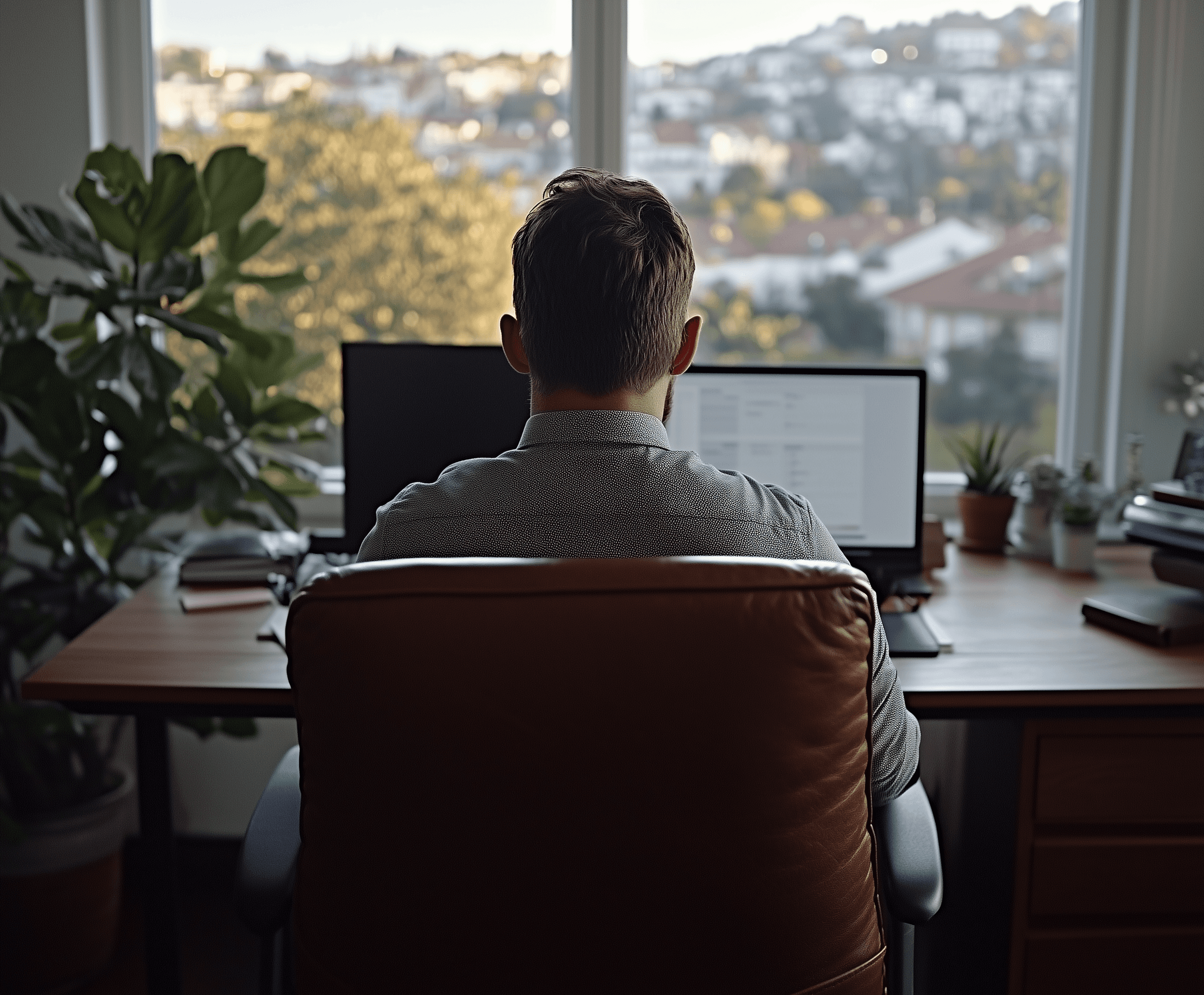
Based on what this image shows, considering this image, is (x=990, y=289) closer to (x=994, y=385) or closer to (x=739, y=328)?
(x=994, y=385)

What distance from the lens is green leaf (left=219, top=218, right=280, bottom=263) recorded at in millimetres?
1937

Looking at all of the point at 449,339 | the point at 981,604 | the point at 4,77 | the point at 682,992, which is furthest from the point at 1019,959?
the point at 4,77

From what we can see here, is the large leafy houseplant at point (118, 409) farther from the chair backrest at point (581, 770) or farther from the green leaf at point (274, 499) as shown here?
the chair backrest at point (581, 770)

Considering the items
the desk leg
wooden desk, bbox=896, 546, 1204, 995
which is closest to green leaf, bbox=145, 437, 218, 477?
the desk leg

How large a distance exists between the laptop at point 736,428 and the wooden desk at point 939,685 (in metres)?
0.20

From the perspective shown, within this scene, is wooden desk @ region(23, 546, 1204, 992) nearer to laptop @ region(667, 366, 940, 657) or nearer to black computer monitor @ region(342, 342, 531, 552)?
laptop @ region(667, 366, 940, 657)

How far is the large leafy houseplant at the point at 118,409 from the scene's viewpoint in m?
1.83

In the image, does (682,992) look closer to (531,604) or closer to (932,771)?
(531,604)

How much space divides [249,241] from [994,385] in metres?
1.59

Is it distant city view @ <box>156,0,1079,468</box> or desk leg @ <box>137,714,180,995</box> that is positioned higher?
distant city view @ <box>156,0,1079,468</box>


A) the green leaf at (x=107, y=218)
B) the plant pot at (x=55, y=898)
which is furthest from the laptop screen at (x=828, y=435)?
A: the plant pot at (x=55, y=898)

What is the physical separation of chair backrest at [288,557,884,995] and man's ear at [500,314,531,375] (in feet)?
1.30

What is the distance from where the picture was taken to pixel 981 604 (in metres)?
1.77

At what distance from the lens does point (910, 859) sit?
1.09m
